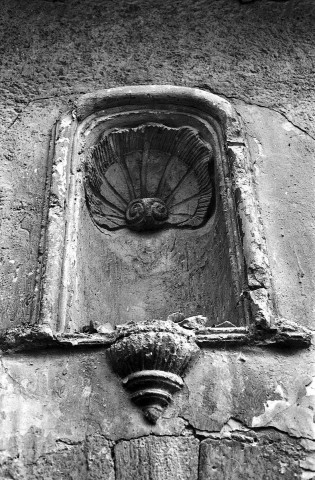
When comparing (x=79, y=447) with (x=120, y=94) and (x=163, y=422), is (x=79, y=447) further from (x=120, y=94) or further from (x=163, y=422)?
(x=120, y=94)

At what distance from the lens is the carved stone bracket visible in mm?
3377

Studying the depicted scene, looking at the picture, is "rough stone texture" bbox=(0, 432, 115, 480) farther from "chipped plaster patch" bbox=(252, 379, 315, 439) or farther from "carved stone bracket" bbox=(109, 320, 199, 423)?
"chipped plaster patch" bbox=(252, 379, 315, 439)

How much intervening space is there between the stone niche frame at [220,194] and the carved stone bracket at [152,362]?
0.39ft

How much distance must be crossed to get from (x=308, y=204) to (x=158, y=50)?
1.55 m

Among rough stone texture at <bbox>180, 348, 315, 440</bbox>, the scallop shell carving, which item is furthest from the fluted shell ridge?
the scallop shell carving

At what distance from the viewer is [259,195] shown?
423cm

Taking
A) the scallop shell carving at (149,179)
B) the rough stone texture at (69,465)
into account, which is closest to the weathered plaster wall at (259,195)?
the rough stone texture at (69,465)

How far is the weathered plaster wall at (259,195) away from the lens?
3.28m

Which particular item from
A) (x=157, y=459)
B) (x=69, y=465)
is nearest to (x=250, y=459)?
(x=157, y=459)

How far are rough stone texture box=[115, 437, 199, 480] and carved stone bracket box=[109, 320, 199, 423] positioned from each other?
0.13m

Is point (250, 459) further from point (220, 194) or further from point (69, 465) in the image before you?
point (220, 194)

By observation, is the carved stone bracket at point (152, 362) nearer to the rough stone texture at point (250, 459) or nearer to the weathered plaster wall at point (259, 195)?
the weathered plaster wall at point (259, 195)

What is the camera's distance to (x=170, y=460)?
3.22 m

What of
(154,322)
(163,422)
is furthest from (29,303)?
(163,422)
